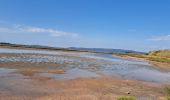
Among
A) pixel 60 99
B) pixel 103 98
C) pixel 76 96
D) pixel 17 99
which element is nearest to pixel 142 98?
pixel 103 98

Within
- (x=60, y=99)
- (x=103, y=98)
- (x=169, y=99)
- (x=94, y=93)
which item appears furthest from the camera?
(x=94, y=93)

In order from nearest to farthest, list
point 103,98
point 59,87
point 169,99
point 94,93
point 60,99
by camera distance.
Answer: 1. point 169,99
2. point 60,99
3. point 103,98
4. point 94,93
5. point 59,87

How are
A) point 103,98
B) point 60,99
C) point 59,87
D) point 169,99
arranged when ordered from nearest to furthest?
point 169,99, point 60,99, point 103,98, point 59,87

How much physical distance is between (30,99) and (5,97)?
120 centimetres

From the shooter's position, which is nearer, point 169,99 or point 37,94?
point 169,99

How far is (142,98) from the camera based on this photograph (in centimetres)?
1413

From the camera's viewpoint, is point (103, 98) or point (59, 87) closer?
point (103, 98)

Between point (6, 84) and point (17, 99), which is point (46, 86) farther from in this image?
point (17, 99)

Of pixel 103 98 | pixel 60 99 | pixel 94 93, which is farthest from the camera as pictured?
pixel 94 93

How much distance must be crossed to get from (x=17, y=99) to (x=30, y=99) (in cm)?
61

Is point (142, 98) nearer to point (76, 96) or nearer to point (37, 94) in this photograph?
point (76, 96)

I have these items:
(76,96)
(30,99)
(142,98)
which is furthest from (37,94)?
(142,98)

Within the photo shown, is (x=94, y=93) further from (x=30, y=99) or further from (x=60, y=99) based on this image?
(x=30, y=99)

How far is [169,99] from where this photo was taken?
38.5 ft
